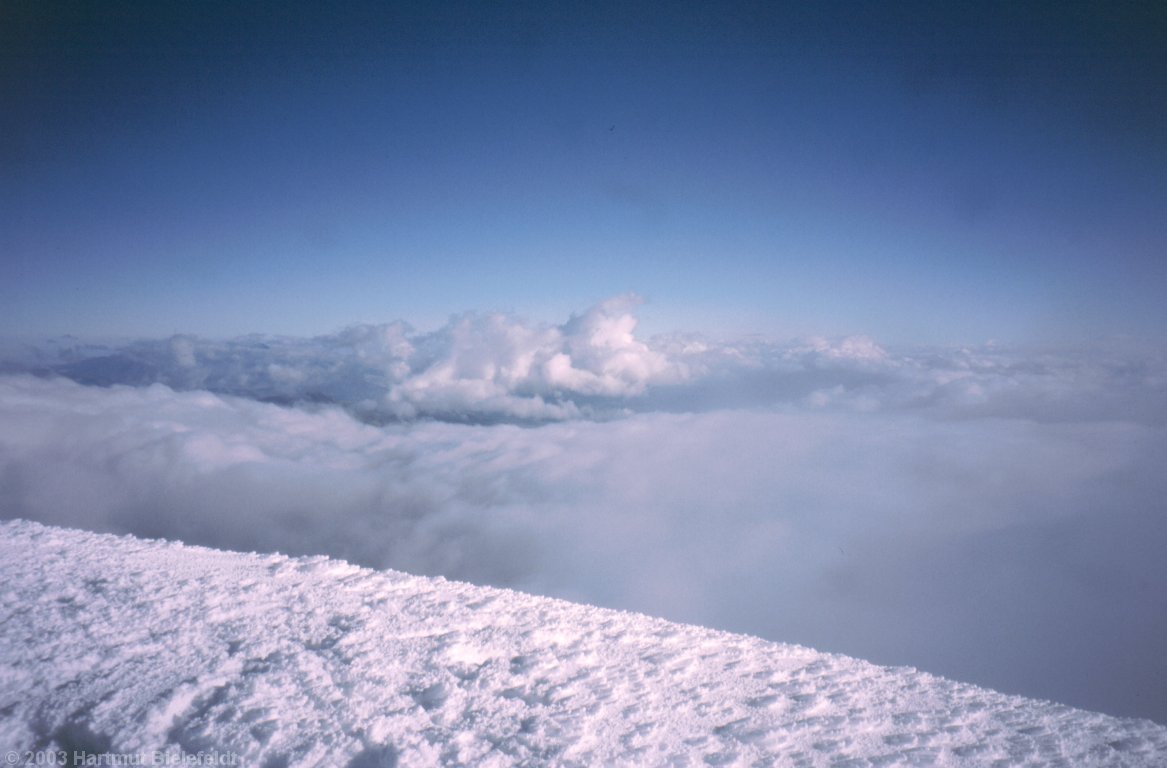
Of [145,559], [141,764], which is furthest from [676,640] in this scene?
[145,559]

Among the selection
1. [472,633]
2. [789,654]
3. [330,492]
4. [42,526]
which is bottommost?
[330,492]

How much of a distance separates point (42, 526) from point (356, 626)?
529 centimetres

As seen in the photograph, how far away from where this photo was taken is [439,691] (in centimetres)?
346

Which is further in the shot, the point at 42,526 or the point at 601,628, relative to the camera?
the point at 42,526

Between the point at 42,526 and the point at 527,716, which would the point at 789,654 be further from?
the point at 42,526

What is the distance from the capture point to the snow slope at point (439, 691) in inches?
118

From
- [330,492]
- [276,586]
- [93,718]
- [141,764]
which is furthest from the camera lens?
[330,492]

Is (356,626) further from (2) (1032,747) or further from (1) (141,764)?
(2) (1032,747)

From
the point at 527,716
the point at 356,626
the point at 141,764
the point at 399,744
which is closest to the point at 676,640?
the point at 527,716

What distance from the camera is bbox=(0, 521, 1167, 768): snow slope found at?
3006 mm

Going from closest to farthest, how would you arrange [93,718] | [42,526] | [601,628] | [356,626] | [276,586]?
[93,718]
[356,626]
[601,628]
[276,586]
[42,526]

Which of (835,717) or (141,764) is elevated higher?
(141,764)

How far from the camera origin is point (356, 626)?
4.23 m

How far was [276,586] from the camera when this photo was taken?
490 cm
